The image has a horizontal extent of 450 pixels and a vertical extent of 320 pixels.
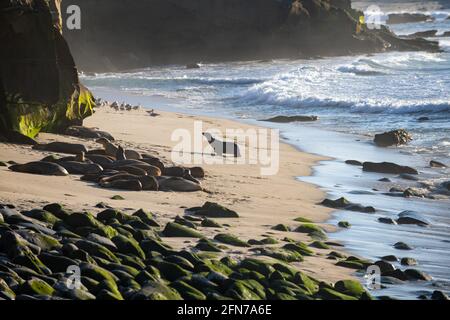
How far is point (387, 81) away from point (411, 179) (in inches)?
644

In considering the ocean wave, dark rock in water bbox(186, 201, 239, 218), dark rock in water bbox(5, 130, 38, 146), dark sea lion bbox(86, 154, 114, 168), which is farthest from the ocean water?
dark rock in water bbox(5, 130, 38, 146)

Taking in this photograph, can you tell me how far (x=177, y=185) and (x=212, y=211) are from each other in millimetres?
1384

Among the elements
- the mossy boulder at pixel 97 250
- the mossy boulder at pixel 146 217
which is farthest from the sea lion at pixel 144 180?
the mossy boulder at pixel 97 250

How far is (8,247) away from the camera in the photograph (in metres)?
6.48

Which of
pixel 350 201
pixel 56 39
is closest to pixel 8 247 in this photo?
pixel 350 201

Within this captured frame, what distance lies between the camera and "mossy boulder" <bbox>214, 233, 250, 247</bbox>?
324 inches

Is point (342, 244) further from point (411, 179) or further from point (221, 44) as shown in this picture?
point (221, 44)

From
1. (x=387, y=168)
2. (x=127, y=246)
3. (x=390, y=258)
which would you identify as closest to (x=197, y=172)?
(x=387, y=168)

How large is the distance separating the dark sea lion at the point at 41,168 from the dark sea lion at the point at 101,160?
924mm

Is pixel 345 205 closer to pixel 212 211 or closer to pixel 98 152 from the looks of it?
pixel 212 211

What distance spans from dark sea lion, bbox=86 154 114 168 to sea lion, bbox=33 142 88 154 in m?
0.50

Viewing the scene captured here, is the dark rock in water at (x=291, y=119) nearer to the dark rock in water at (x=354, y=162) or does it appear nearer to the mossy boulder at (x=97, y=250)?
the dark rock in water at (x=354, y=162)

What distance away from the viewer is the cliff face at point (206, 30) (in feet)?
138

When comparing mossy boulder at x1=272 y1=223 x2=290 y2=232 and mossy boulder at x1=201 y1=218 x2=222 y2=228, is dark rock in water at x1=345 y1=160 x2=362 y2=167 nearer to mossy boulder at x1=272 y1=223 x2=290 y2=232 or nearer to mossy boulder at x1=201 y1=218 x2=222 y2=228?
mossy boulder at x1=272 y1=223 x2=290 y2=232
